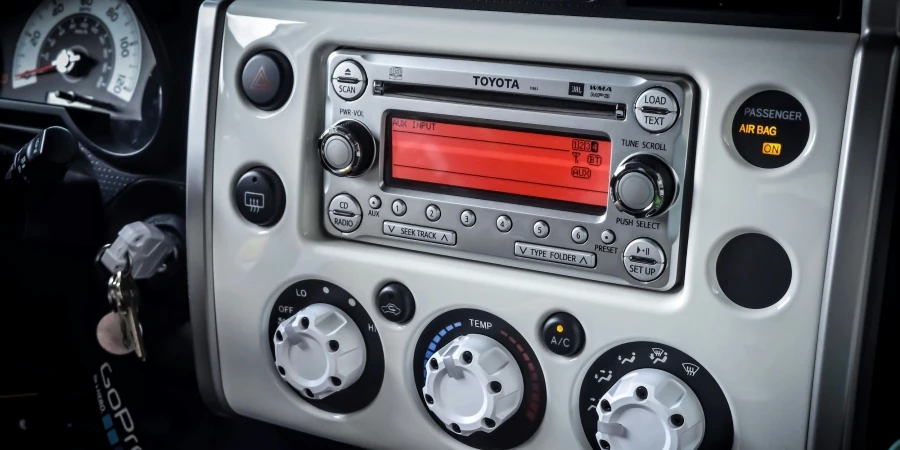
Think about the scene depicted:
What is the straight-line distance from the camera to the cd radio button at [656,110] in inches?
27.3

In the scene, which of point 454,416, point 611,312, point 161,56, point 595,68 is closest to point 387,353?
point 454,416

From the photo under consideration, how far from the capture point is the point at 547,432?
792mm

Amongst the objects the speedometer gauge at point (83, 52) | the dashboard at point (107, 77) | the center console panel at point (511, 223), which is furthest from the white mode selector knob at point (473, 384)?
the speedometer gauge at point (83, 52)

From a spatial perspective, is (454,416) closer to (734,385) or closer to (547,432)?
(547,432)

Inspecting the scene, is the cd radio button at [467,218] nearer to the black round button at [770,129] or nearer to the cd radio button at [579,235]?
the cd radio button at [579,235]

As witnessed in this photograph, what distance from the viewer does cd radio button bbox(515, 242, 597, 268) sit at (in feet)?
2.44

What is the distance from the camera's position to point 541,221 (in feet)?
2.47

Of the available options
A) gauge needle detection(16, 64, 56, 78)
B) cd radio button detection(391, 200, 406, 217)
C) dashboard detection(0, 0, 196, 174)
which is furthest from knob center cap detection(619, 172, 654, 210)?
gauge needle detection(16, 64, 56, 78)

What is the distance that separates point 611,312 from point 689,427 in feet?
0.36

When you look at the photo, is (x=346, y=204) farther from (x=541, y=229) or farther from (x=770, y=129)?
(x=770, y=129)

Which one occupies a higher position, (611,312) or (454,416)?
(611,312)

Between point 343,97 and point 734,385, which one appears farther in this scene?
point 343,97

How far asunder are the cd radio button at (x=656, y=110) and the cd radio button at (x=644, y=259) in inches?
3.6

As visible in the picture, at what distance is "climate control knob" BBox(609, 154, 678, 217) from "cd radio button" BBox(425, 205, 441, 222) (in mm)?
166
